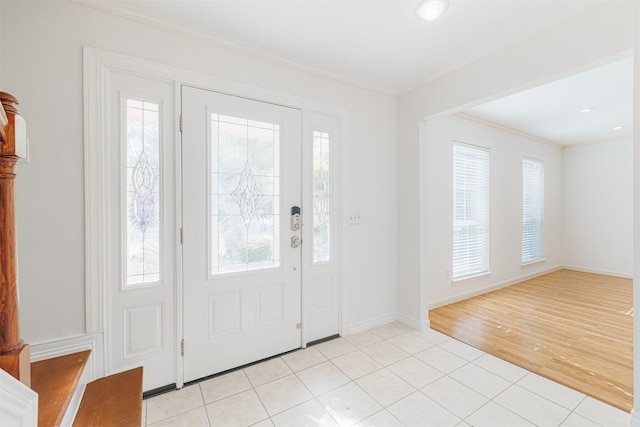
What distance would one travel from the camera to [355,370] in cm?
226

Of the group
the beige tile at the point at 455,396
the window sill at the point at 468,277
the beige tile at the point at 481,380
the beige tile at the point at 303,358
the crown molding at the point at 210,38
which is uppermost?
the crown molding at the point at 210,38

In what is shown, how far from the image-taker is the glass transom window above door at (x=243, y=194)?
217 cm

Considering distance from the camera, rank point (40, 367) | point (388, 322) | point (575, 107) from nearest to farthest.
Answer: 1. point (40, 367)
2. point (388, 322)
3. point (575, 107)

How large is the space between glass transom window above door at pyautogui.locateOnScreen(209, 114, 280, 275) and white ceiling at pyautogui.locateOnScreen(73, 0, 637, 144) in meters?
0.63

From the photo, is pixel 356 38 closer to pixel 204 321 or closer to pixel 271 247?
pixel 271 247

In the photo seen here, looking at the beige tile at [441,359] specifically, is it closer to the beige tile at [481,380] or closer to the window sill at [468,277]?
the beige tile at [481,380]

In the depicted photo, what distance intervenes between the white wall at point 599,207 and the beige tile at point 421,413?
587 centimetres

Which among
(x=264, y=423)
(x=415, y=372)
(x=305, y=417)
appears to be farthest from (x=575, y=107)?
(x=264, y=423)

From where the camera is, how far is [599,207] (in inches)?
215

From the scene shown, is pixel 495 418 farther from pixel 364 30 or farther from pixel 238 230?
pixel 364 30

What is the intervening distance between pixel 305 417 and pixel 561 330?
2933 millimetres

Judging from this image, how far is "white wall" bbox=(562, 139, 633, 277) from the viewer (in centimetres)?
515

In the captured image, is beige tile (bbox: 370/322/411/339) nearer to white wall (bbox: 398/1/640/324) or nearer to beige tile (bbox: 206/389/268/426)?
white wall (bbox: 398/1/640/324)

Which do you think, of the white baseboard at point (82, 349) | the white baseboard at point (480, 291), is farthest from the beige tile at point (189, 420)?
the white baseboard at point (480, 291)
